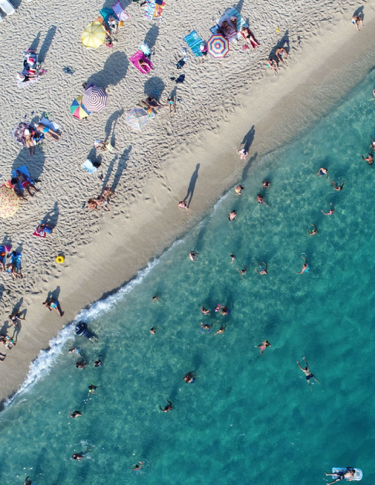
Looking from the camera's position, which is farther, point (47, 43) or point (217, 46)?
point (47, 43)

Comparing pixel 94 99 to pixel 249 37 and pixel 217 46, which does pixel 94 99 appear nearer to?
pixel 217 46

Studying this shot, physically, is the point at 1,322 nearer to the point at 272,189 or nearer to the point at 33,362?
the point at 33,362

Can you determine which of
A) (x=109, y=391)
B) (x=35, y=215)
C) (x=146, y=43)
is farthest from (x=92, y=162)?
(x=109, y=391)

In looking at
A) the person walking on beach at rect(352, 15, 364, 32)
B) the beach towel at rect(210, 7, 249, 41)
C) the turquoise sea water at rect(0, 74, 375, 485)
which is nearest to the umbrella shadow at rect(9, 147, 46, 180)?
the turquoise sea water at rect(0, 74, 375, 485)

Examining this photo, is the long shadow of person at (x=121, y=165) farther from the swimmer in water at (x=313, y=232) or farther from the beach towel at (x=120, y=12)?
the swimmer in water at (x=313, y=232)

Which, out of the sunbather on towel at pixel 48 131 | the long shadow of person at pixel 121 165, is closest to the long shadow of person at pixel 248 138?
the long shadow of person at pixel 121 165

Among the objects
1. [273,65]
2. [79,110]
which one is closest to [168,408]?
[79,110]

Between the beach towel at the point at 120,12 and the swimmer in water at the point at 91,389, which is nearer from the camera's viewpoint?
the beach towel at the point at 120,12

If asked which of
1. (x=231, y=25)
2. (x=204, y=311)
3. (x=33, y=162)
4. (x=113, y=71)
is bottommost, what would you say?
(x=204, y=311)
